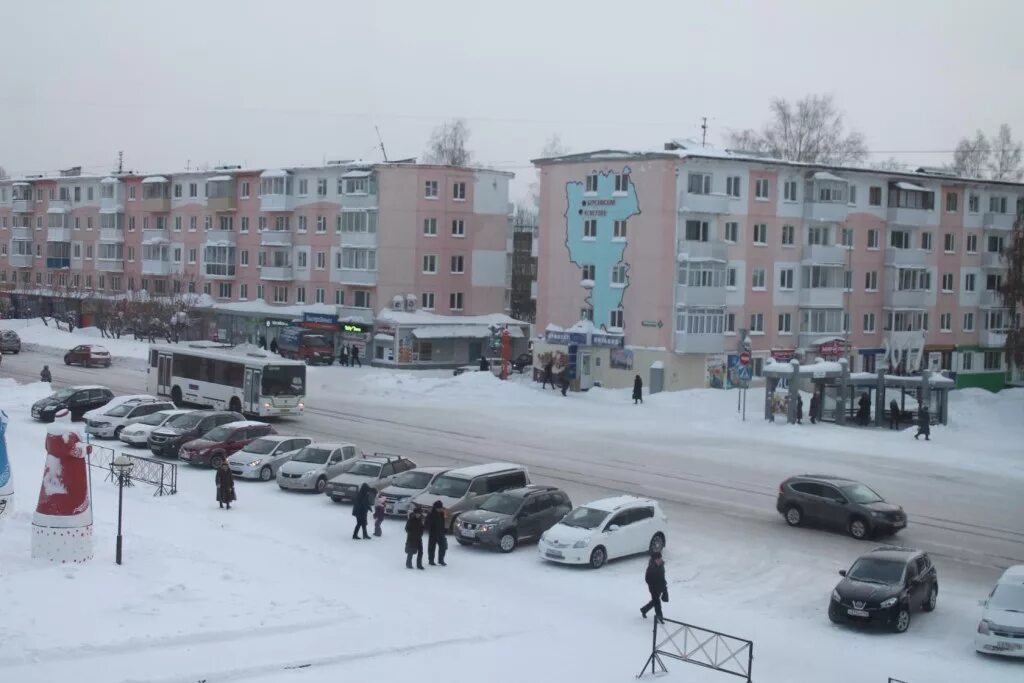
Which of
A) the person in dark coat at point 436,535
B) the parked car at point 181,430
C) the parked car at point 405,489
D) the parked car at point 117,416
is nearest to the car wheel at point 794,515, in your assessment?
the parked car at point 405,489

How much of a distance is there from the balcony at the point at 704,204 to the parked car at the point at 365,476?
31896 mm

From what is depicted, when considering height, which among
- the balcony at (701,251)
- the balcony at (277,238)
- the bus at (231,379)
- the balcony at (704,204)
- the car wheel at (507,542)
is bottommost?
the car wheel at (507,542)

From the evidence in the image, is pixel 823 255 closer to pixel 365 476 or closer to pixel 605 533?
pixel 365 476

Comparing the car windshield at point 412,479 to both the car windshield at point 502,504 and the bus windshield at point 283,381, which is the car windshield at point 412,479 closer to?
the car windshield at point 502,504

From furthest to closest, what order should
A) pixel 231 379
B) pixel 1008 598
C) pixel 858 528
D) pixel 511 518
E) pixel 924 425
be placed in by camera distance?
pixel 231 379
pixel 924 425
pixel 858 528
pixel 511 518
pixel 1008 598

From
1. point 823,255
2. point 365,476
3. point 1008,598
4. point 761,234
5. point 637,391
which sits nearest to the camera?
point 1008,598

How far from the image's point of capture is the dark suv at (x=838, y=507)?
27641 millimetres

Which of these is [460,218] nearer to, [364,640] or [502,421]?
[502,421]

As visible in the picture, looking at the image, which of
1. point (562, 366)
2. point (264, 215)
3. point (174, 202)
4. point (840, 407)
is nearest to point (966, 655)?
point (840, 407)

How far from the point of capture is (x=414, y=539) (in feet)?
76.9

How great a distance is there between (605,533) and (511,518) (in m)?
2.35

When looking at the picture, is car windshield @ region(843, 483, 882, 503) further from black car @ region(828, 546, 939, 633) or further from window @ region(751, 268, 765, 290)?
window @ region(751, 268, 765, 290)

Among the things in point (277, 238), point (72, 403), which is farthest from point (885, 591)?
point (277, 238)

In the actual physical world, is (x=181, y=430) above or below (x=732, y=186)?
below
